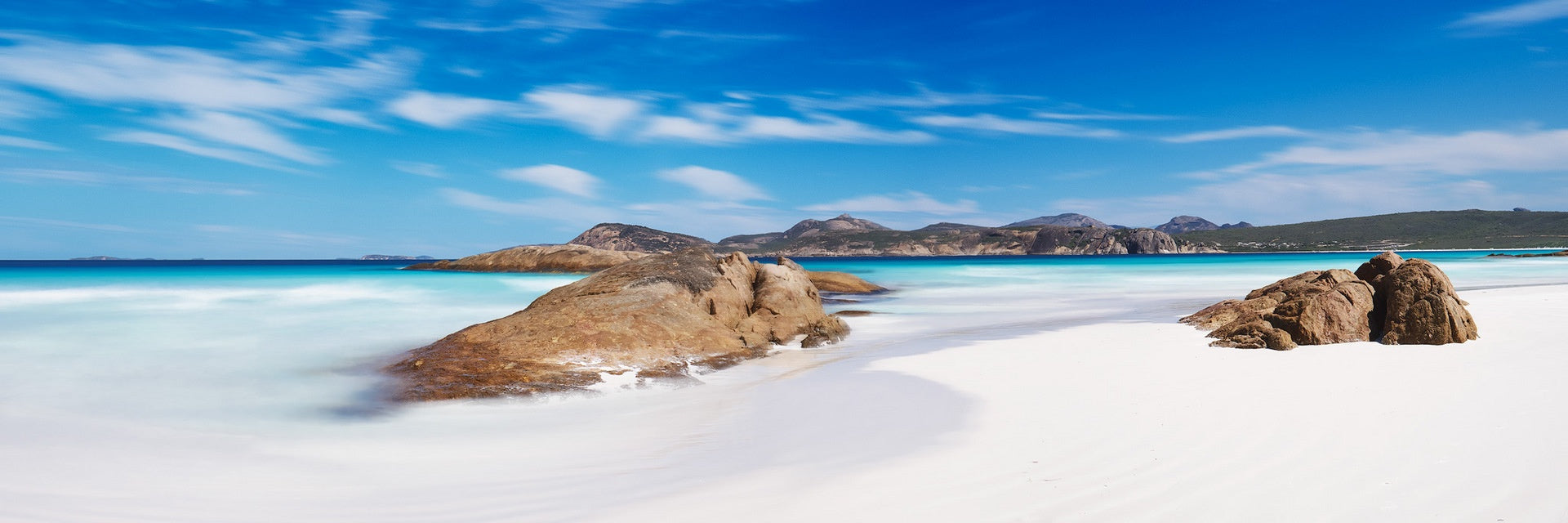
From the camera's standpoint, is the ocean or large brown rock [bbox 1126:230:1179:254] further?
large brown rock [bbox 1126:230:1179:254]

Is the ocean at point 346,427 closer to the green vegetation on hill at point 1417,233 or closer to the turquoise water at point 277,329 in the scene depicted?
the turquoise water at point 277,329

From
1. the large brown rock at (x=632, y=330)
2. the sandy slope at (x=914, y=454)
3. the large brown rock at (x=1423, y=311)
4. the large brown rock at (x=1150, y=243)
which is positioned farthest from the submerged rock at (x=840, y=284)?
the large brown rock at (x=1150, y=243)

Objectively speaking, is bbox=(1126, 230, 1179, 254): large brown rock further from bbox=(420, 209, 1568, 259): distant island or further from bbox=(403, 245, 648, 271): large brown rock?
bbox=(403, 245, 648, 271): large brown rock

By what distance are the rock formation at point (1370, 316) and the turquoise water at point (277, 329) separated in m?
4.55

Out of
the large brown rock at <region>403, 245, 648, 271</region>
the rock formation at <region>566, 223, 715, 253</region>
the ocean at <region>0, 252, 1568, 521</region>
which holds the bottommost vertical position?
the ocean at <region>0, 252, 1568, 521</region>

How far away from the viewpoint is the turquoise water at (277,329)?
8711 mm

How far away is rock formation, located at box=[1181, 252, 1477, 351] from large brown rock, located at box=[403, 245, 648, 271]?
42915 millimetres

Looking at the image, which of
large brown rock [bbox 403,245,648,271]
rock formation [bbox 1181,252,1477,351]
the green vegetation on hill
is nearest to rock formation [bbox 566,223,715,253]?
large brown rock [bbox 403,245,648,271]

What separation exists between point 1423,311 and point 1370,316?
33.0 inches

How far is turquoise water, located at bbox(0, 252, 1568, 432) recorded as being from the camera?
343 inches

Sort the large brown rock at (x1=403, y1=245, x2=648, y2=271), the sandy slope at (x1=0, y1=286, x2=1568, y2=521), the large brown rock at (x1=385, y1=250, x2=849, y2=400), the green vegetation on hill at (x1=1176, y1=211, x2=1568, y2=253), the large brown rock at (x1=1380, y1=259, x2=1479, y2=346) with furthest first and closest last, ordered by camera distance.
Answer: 1. the green vegetation on hill at (x1=1176, y1=211, x2=1568, y2=253)
2. the large brown rock at (x1=403, y1=245, x2=648, y2=271)
3. the large brown rock at (x1=1380, y1=259, x2=1479, y2=346)
4. the large brown rock at (x1=385, y1=250, x2=849, y2=400)
5. the sandy slope at (x1=0, y1=286, x2=1568, y2=521)

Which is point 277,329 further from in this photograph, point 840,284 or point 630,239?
point 630,239

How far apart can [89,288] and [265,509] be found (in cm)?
4039

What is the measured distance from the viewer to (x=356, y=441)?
655cm
